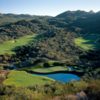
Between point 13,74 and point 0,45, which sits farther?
point 0,45

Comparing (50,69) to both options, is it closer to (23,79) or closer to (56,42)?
(23,79)

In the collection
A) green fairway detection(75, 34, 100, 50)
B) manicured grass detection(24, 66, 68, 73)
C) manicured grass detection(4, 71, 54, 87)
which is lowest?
manicured grass detection(24, 66, 68, 73)

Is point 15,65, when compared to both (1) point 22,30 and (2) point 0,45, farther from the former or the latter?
(1) point 22,30

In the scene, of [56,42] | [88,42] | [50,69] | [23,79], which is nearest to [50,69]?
[50,69]

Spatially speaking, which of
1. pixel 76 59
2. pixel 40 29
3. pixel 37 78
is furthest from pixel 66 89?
pixel 40 29

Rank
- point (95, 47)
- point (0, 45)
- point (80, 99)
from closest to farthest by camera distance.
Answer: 1. point (80, 99)
2. point (95, 47)
3. point (0, 45)

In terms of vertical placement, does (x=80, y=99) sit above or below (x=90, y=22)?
above

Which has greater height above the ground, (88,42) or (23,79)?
(23,79)

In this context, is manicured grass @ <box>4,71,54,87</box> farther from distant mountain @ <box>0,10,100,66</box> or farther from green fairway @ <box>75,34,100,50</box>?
green fairway @ <box>75,34,100,50</box>

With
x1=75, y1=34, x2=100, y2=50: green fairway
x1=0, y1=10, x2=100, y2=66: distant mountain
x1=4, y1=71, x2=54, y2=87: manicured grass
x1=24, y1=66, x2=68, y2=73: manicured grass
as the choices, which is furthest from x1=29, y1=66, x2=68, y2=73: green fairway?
x1=75, y1=34, x2=100, y2=50: green fairway
